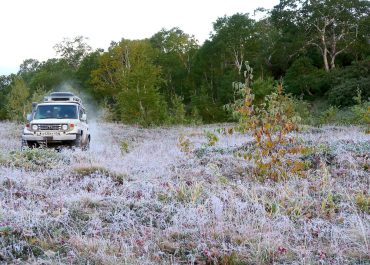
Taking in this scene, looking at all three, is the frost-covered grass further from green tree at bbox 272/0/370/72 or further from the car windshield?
green tree at bbox 272/0/370/72

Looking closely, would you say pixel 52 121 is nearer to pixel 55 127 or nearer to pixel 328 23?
pixel 55 127

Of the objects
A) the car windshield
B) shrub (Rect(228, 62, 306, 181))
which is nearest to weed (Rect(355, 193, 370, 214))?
shrub (Rect(228, 62, 306, 181))

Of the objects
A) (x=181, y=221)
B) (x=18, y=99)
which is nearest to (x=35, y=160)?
(x=181, y=221)

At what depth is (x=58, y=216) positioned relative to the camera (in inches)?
220

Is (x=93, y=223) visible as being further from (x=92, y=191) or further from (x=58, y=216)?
(x=92, y=191)

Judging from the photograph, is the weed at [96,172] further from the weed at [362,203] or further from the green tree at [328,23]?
the green tree at [328,23]

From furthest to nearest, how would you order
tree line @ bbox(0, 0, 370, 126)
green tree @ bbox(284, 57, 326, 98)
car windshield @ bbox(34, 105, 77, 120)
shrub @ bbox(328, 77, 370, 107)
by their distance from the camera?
green tree @ bbox(284, 57, 326, 98) < shrub @ bbox(328, 77, 370, 107) < tree line @ bbox(0, 0, 370, 126) < car windshield @ bbox(34, 105, 77, 120)

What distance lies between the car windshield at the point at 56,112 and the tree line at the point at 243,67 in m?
16.2

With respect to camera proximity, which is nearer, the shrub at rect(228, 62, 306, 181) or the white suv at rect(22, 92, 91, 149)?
the shrub at rect(228, 62, 306, 181)

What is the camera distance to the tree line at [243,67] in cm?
3625

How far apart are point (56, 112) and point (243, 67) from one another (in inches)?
1543

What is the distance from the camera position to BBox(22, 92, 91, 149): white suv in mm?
16531

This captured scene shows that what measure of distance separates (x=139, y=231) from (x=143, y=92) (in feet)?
96.0

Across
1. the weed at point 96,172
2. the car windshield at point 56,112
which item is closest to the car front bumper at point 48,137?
the car windshield at point 56,112
